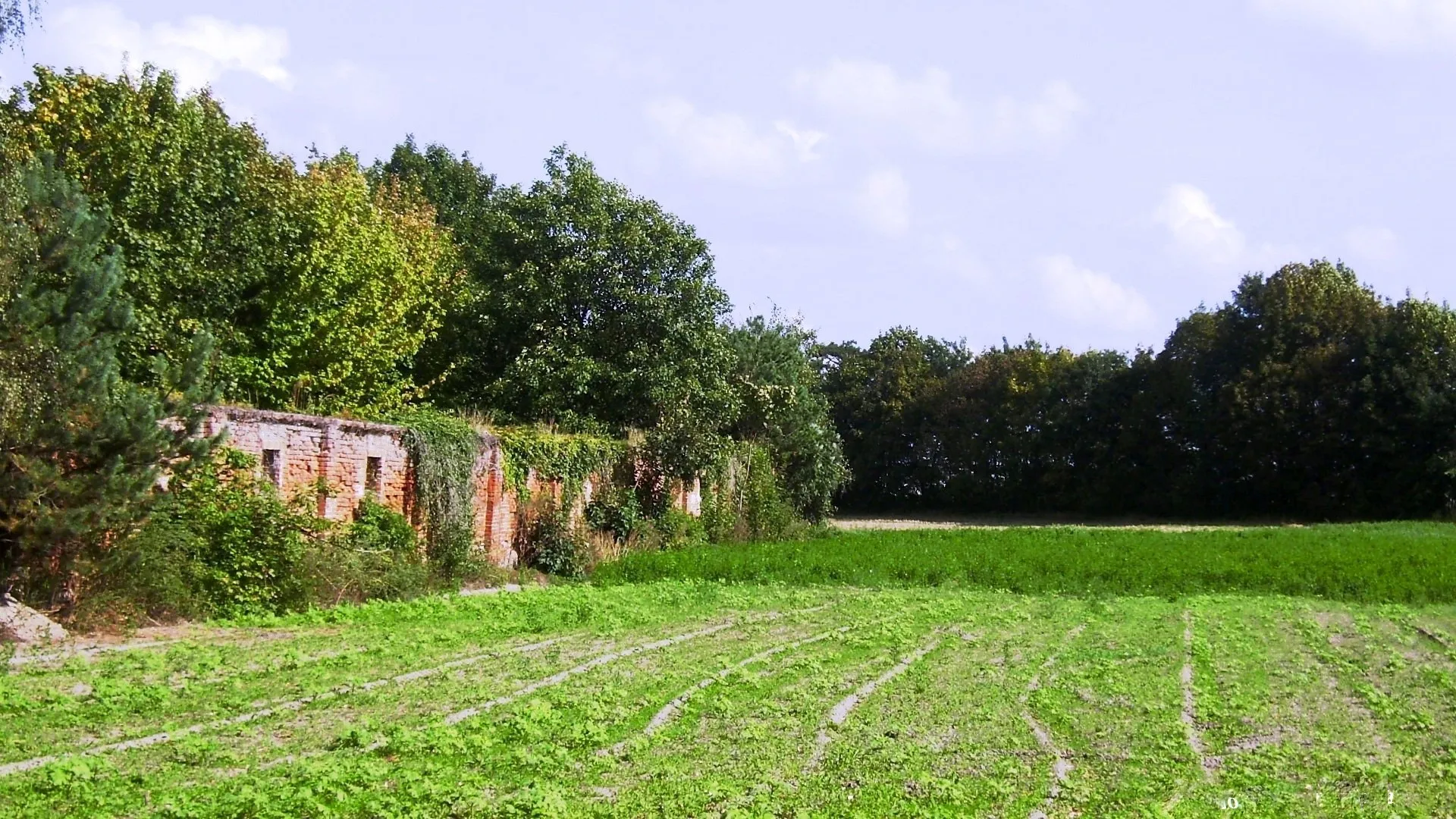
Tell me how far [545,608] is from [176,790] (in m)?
9.31

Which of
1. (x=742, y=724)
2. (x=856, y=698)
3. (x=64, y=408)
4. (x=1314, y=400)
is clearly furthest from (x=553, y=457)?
(x=1314, y=400)

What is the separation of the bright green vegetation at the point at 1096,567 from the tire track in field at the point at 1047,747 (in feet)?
33.4

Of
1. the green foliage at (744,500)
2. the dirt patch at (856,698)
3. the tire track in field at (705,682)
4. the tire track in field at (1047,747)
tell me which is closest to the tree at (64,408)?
the tire track in field at (705,682)

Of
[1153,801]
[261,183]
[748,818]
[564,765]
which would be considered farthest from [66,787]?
[261,183]

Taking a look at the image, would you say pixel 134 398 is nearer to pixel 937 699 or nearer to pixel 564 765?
pixel 564 765

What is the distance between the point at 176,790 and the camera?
605 cm

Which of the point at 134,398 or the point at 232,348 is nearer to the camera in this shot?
the point at 134,398

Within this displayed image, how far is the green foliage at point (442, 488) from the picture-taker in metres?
18.6

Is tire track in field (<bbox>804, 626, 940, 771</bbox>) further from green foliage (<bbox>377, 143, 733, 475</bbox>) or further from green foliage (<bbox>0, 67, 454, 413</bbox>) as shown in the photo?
green foliage (<bbox>377, 143, 733, 475</bbox>)

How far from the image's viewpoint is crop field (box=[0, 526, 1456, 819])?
6121 mm

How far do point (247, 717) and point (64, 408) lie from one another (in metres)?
4.85

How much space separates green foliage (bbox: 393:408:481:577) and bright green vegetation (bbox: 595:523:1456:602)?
9.94 feet

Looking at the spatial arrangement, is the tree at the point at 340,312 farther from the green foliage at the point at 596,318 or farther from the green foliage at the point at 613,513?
the green foliage at the point at 613,513

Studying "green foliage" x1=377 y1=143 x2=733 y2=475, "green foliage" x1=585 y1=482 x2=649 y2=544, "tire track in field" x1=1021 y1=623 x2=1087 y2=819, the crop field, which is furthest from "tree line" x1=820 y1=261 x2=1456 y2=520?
"tire track in field" x1=1021 y1=623 x2=1087 y2=819
